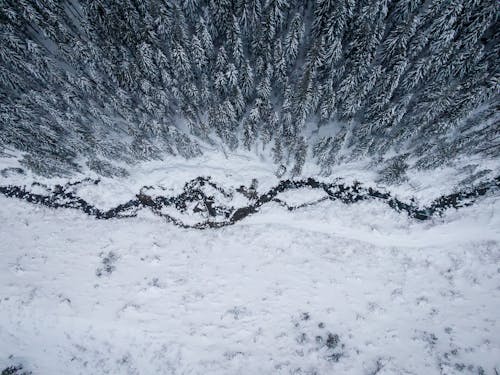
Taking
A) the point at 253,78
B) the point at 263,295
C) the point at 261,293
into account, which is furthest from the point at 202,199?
the point at 253,78

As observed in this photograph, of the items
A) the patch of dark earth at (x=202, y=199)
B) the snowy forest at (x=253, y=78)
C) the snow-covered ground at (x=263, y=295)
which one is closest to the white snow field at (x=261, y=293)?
the snow-covered ground at (x=263, y=295)

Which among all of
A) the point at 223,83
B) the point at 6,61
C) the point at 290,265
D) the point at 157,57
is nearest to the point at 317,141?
the point at 223,83

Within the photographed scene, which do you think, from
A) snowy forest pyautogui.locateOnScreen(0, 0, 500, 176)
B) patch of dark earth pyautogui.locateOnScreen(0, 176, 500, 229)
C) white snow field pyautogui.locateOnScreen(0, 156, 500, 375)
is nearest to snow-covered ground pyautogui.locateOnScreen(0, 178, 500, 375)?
white snow field pyautogui.locateOnScreen(0, 156, 500, 375)

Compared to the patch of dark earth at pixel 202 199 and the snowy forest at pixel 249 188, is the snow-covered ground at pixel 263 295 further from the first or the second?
Answer: the patch of dark earth at pixel 202 199

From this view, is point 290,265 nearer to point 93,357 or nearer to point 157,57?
point 93,357

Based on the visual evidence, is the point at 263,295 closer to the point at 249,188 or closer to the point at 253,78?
the point at 249,188

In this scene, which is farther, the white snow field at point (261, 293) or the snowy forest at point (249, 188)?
the snowy forest at point (249, 188)
